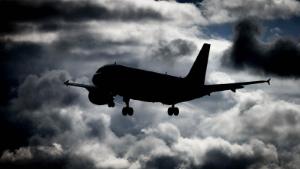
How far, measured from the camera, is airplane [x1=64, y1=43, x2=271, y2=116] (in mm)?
57812

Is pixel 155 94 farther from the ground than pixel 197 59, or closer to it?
closer to it

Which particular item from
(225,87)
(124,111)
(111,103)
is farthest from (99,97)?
(225,87)

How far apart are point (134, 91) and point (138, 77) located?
2.35 meters

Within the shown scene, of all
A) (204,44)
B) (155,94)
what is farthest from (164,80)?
(204,44)

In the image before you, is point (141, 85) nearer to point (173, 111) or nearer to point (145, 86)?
point (145, 86)

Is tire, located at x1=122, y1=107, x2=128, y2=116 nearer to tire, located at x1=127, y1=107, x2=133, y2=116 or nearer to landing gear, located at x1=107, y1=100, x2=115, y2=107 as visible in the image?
tire, located at x1=127, y1=107, x2=133, y2=116

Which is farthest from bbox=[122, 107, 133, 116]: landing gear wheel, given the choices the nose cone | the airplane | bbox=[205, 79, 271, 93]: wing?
bbox=[205, 79, 271, 93]: wing

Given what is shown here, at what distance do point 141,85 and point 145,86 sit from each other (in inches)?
25.1

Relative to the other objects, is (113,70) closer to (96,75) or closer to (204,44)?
(96,75)

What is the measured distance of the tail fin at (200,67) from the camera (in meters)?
64.7

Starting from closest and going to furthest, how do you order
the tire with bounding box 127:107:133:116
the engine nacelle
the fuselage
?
1. the fuselage
2. the engine nacelle
3. the tire with bounding box 127:107:133:116

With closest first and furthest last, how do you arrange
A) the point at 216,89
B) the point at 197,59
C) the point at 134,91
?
the point at 134,91
the point at 216,89
the point at 197,59

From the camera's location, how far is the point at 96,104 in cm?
6488

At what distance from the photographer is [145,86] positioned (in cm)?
5759
